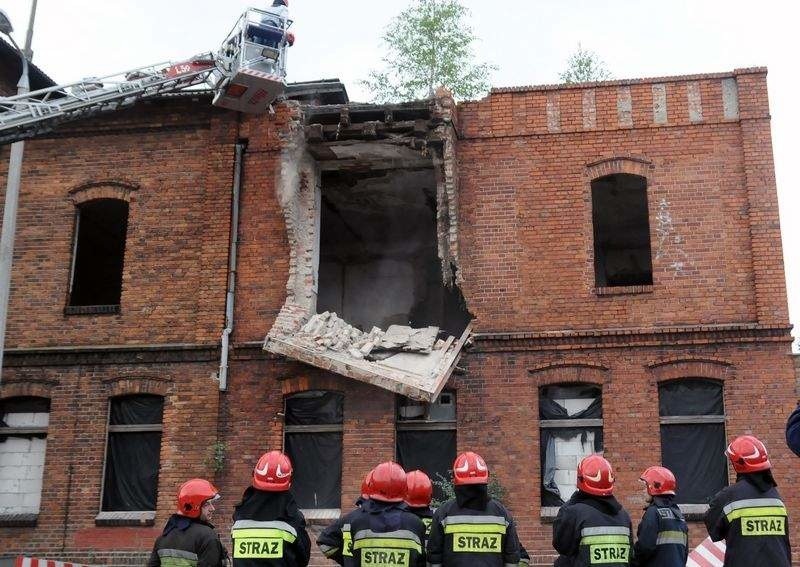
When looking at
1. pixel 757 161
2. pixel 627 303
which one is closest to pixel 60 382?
pixel 627 303

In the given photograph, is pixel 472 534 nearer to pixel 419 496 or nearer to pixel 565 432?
pixel 419 496

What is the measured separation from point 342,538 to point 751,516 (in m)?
3.29

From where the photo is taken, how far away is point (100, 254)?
67.3 feet

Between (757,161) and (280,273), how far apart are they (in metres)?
7.91

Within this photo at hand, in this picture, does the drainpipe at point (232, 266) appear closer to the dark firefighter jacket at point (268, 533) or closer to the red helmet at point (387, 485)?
the dark firefighter jacket at point (268, 533)

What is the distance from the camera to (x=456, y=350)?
1507 cm

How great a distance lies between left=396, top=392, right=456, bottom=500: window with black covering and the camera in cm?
1535

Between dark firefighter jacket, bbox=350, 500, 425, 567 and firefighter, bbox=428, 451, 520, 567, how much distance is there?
177 mm

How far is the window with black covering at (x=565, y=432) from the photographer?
48.5ft

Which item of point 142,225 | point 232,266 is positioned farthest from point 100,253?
point 232,266

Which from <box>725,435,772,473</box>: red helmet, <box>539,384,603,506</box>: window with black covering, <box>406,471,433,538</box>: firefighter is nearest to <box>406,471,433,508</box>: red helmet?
<box>406,471,433,538</box>: firefighter

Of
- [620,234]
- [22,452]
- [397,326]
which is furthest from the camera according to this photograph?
[620,234]

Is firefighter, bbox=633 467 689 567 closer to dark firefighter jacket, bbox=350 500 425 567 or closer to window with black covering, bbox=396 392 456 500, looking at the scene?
dark firefighter jacket, bbox=350 500 425 567

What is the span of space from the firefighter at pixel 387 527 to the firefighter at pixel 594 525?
1145mm
